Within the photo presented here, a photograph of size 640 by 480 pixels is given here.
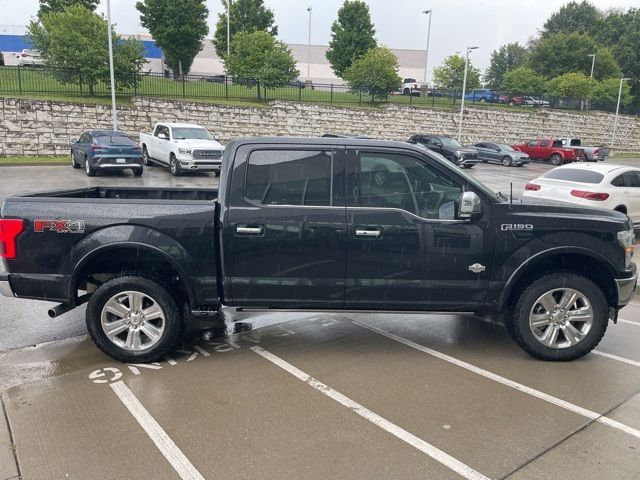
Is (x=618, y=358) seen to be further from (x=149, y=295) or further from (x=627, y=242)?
(x=149, y=295)

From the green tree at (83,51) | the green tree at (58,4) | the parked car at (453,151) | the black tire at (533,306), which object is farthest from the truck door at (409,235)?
the green tree at (58,4)

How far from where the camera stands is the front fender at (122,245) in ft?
15.6

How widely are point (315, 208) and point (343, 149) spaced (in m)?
0.59

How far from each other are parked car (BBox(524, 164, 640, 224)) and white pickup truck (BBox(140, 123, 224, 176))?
36.6ft

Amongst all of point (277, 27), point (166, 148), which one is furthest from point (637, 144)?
point (166, 148)

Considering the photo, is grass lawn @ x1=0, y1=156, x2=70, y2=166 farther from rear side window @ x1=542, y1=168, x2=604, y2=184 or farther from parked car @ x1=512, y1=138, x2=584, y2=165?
parked car @ x1=512, y1=138, x2=584, y2=165

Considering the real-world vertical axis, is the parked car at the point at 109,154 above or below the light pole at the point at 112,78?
below

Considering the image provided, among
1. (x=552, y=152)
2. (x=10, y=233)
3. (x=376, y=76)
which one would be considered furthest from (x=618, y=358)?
(x=376, y=76)

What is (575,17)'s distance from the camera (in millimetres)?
86125

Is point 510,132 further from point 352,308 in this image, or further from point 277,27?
point 352,308

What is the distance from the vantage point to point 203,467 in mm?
3428

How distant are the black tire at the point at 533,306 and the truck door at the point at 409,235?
418mm

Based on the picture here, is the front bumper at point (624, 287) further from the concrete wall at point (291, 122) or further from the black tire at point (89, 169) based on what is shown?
the concrete wall at point (291, 122)

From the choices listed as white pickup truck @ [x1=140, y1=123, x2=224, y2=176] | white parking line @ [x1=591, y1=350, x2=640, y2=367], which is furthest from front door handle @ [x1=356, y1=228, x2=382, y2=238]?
white pickup truck @ [x1=140, y1=123, x2=224, y2=176]
